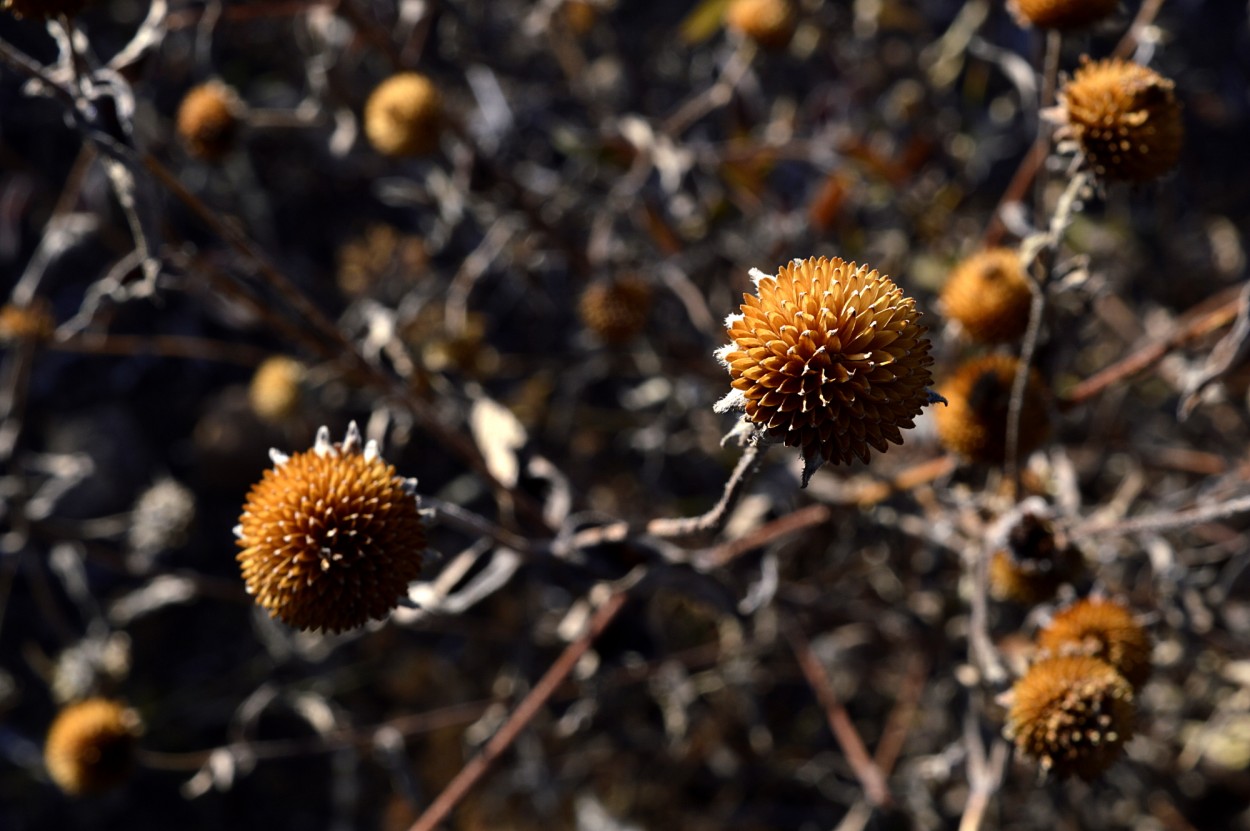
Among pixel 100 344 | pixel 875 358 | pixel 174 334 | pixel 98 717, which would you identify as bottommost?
pixel 98 717

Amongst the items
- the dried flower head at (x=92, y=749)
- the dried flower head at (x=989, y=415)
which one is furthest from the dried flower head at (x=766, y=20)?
the dried flower head at (x=92, y=749)

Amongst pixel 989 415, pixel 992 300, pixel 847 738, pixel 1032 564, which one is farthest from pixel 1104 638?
pixel 847 738

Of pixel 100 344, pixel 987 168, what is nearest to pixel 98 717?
pixel 100 344

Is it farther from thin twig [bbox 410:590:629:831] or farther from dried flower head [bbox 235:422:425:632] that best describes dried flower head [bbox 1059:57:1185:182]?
dried flower head [bbox 235:422:425:632]

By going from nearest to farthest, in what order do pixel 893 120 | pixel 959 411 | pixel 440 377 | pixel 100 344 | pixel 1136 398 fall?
1. pixel 959 411
2. pixel 440 377
3. pixel 100 344
4. pixel 1136 398
5. pixel 893 120

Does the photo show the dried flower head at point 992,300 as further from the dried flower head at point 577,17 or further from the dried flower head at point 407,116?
the dried flower head at point 577,17

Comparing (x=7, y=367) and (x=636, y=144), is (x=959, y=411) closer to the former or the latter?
(x=636, y=144)

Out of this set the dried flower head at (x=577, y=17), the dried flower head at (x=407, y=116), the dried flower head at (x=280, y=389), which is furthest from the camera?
the dried flower head at (x=577, y=17)
